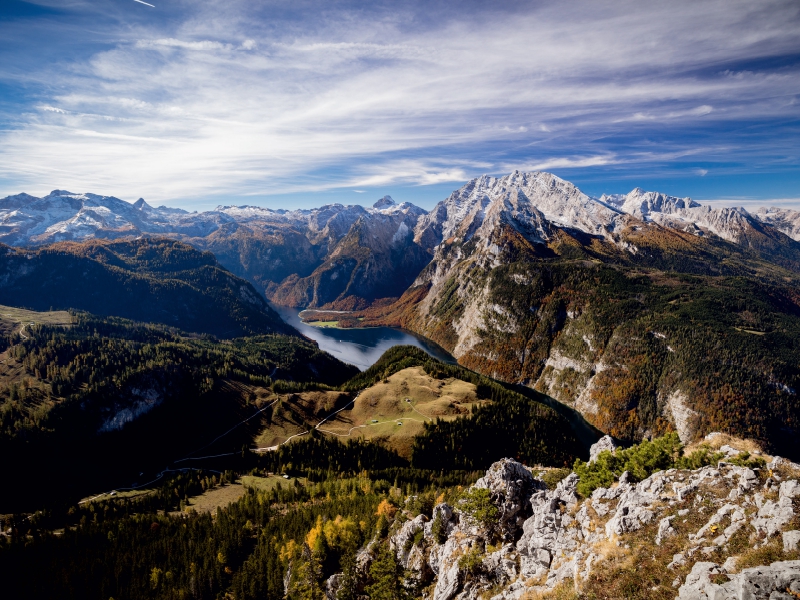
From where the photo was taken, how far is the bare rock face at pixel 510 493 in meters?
49.5

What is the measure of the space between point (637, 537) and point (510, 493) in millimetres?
19387

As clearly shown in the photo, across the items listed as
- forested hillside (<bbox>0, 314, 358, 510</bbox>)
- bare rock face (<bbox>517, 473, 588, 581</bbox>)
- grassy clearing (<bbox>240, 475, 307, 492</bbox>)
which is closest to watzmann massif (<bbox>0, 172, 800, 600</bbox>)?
bare rock face (<bbox>517, 473, 588, 581</bbox>)

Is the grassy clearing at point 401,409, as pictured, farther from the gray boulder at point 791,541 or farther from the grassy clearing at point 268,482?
the gray boulder at point 791,541

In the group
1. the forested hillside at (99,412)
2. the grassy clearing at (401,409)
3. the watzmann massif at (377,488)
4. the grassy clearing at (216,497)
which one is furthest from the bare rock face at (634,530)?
the forested hillside at (99,412)

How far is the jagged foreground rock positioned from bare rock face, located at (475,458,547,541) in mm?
132

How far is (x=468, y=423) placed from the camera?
148 metres

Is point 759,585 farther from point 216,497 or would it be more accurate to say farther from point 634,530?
point 216,497

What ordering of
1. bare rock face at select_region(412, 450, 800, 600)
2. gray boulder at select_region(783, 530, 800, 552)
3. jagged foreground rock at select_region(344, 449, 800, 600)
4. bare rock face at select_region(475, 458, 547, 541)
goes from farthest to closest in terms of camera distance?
1. bare rock face at select_region(475, 458, 547, 541)
2. jagged foreground rock at select_region(344, 449, 800, 600)
3. bare rock face at select_region(412, 450, 800, 600)
4. gray boulder at select_region(783, 530, 800, 552)

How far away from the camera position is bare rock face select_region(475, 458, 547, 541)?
49.5 m

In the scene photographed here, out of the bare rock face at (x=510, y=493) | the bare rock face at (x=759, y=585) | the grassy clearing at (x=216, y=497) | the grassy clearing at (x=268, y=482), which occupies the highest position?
the bare rock face at (x=759, y=585)

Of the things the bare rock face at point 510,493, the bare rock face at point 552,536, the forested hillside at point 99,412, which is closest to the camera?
the bare rock face at point 552,536

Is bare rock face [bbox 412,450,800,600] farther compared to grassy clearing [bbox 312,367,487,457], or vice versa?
grassy clearing [bbox 312,367,487,457]

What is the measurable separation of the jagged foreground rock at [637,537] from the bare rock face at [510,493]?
0.13 m

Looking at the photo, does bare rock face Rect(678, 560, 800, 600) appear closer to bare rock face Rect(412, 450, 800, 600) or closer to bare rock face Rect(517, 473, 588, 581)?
bare rock face Rect(412, 450, 800, 600)
